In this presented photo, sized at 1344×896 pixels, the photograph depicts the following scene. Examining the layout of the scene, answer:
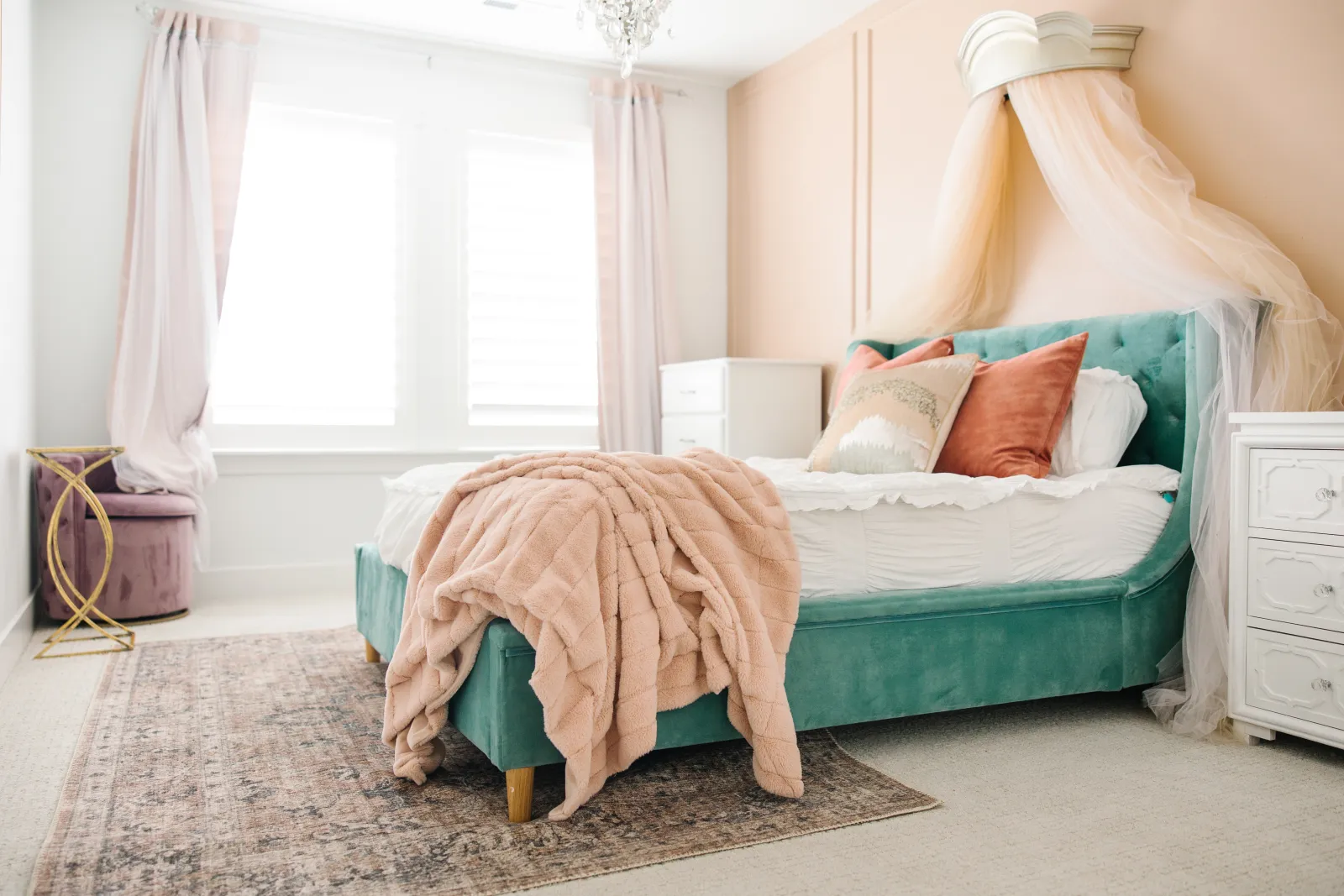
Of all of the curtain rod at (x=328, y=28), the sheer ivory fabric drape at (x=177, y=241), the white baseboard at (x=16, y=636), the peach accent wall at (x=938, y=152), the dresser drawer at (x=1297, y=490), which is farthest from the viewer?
the curtain rod at (x=328, y=28)

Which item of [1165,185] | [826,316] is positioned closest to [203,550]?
[826,316]

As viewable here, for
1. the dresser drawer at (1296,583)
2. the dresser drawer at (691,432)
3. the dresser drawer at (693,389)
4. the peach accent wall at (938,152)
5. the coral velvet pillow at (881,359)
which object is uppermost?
the peach accent wall at (938,152)

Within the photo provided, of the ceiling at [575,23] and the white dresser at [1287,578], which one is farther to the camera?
the ceiling at [575,23]

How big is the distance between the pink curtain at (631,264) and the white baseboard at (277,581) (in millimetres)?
1463

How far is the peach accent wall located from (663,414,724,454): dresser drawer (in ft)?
2.17

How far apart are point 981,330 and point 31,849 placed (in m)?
3.30

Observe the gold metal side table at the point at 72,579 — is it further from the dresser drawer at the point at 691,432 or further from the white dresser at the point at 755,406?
the white dresser at the point at 755,406

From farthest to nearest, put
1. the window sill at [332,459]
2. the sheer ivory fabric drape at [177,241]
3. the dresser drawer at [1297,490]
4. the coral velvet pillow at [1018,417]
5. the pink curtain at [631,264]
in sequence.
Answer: the pink curtain at [631,264]
the window sill at [332,459]
the sheer ivory fabric drape at [177,241]
the coral velvet pillow at [1018,417]
the dresser drawer at [1297,490]

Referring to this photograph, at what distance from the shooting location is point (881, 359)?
3.97 meters

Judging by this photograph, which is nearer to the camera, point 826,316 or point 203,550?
point 203,550

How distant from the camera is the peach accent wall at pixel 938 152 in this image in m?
2.85

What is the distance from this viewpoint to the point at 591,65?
5441 millimetres

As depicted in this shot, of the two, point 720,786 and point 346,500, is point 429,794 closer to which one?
point 720,786

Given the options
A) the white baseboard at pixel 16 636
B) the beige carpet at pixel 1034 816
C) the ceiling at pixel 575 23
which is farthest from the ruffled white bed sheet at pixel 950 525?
the ceiling at pixel 575 23
